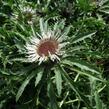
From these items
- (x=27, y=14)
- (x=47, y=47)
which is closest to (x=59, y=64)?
(x=47, y=47)

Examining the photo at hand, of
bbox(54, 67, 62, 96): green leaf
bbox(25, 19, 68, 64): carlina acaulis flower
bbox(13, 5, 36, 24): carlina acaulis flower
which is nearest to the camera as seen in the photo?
bbox(54, 67, 62, 96): green leaf

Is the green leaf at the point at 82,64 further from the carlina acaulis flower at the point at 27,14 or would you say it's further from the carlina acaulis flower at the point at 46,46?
the carlina acaulis flower at the point at 27,14

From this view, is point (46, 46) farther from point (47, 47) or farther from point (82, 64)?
point (82, 64)

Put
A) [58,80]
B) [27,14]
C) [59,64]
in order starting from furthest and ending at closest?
[27,14]
[59,64]
[58,80]

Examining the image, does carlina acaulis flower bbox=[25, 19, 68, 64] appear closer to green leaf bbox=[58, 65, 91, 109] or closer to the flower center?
the flower center

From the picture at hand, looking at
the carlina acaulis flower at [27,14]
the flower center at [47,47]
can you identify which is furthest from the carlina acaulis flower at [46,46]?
the carlina acaulis flower at [27,14]

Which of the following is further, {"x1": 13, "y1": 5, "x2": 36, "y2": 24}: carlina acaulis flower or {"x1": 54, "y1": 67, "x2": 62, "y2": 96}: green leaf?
{"x1": 13, "y1": 5, "x2": 36, "y2": 24}: carlina acaulis flower

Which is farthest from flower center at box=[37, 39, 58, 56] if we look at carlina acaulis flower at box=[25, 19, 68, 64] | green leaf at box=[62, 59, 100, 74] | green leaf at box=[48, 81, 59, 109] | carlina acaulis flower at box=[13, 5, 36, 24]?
carlina acaulis flower at box=[13, 5, 36, 24]
